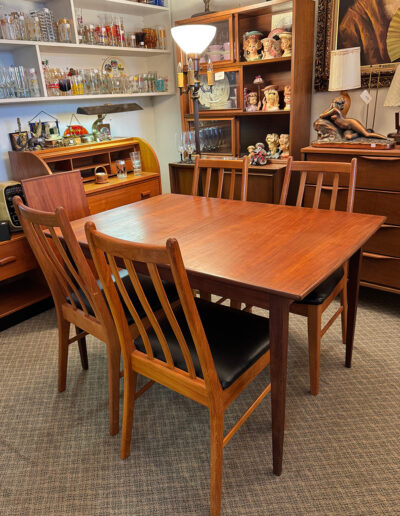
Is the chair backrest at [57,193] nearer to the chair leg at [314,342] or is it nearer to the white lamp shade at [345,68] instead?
the chair leg at [314,342]

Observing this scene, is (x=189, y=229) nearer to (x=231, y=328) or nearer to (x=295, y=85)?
(x=231, y=328)

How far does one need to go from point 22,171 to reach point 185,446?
209 cm

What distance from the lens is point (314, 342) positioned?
174 centimetres

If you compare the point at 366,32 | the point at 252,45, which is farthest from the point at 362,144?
the point at 252,45

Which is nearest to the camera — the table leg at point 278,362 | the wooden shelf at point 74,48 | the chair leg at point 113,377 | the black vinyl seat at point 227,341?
the table leg at point 278,362

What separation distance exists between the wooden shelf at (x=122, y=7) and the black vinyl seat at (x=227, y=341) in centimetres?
262

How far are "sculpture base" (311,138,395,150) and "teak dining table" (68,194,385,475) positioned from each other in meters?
0.83

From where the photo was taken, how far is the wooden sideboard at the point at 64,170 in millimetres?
2535

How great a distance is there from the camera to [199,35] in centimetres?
231

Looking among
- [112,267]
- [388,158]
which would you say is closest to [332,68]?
[388,158]

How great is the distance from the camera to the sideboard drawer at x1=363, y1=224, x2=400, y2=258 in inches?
93.9

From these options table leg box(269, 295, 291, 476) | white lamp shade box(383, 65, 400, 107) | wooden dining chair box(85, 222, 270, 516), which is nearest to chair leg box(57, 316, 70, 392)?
wooden dining chair box(85, 222, 270, 516)

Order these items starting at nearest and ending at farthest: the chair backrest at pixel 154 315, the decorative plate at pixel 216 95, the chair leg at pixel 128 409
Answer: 1. the chair backrest at pixel 154 315
2. the chair leg at pixel 128 409
3. the decorative plate at pixel 216 95

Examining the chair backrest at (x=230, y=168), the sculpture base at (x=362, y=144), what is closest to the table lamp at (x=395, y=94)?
the sculpture base at (x=362, y=144)
